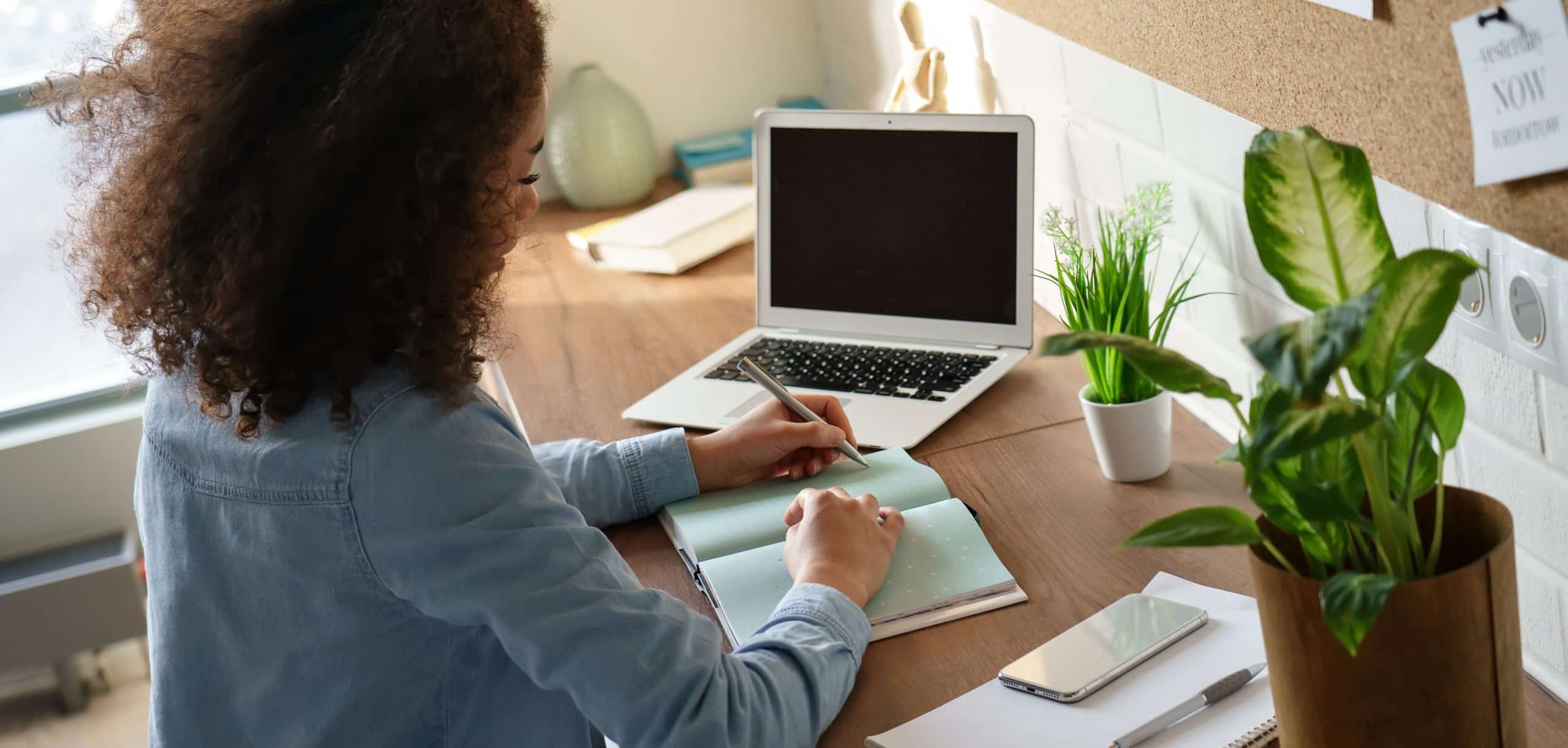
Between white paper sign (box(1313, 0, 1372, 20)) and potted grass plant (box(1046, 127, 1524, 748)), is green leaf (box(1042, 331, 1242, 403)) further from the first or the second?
white paper sign (box(1313, 0, 1372, 20))

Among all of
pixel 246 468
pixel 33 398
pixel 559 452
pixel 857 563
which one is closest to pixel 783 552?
pixel 857 563

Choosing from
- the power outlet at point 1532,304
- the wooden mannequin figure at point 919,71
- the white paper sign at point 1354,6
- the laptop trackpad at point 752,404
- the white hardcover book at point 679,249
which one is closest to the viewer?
the power outlet at point 1532,304

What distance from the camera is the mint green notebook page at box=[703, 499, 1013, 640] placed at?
0.95m

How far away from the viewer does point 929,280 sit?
1.38m

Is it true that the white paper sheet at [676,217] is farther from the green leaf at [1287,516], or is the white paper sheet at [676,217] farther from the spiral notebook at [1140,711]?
the green leaf at [1287,516]

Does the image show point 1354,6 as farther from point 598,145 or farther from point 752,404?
point 598,145

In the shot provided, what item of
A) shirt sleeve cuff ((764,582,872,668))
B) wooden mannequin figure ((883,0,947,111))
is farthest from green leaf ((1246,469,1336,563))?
wooden mannequin figure ((883,0,947,111))

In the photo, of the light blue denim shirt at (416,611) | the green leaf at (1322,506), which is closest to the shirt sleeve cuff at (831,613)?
the light blue denim shirt at (416,611)

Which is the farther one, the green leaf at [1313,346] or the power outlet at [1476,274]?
the power outlet at [1476,274]

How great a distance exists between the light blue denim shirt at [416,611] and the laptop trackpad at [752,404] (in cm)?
40

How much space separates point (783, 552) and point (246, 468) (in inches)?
15.8

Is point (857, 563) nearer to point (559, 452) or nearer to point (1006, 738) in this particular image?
point (1006, 738)

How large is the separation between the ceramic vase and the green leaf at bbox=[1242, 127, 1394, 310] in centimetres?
157

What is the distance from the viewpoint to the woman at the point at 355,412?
0.75m
